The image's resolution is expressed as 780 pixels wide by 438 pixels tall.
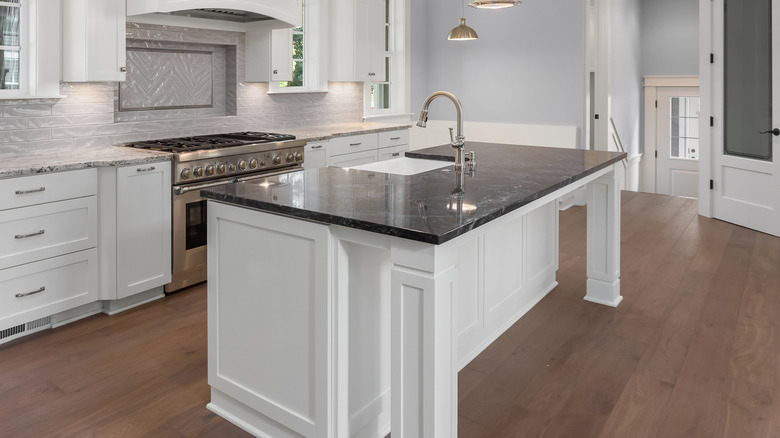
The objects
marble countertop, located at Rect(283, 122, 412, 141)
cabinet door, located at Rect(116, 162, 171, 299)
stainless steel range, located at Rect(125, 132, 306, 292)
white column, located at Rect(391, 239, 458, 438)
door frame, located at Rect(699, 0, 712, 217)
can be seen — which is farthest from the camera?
door frame, located at Rect(699, 0, 712, 217)

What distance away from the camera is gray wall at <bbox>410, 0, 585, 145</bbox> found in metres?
6.65

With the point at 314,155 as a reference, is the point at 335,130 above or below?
above

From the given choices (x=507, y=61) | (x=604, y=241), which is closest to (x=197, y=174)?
(x=604, y=241)

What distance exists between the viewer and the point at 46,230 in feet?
10.4

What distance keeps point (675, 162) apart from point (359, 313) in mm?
9605

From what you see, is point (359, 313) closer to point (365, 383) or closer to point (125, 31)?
point (365, 383)

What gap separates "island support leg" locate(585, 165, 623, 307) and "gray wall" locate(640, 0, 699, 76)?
24.0ft

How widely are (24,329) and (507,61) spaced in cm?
561

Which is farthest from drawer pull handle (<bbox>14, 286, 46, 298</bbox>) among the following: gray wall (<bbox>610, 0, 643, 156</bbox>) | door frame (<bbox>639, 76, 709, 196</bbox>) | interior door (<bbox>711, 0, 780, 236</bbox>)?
door frame (<bbox>639, 76, 709, 196</bbox>)

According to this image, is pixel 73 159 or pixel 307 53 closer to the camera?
pixel 73 159

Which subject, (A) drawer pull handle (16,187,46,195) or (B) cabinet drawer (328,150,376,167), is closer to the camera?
(A) drawer pull handle (16,187,46,195)

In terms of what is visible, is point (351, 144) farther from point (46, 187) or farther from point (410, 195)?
point (410, 195)

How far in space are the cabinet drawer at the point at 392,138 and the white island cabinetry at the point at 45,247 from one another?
2.91 m

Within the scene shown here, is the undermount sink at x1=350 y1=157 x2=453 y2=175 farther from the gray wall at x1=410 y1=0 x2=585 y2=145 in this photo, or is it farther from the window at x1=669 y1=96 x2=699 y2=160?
the window at x1=669 y1=96 x2=699 y2=160
